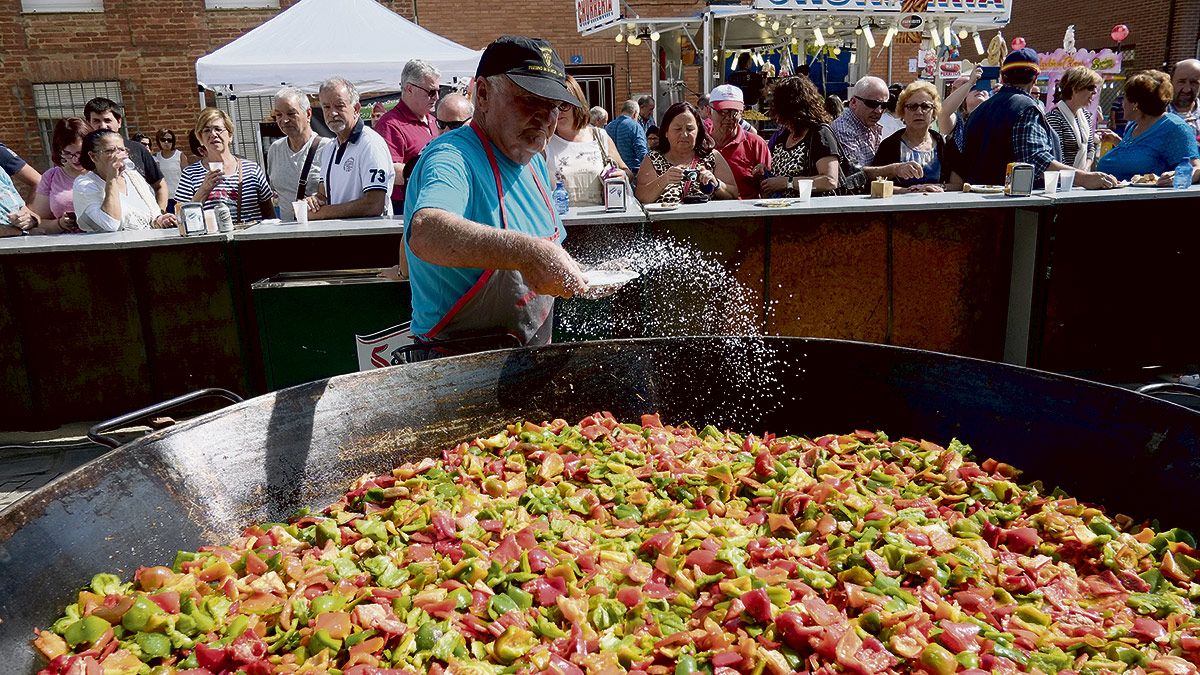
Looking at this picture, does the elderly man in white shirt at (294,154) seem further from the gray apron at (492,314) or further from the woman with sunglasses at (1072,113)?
the woman with sunglasses at (1072,113)

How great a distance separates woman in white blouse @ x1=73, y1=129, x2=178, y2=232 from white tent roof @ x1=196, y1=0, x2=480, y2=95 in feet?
12.6

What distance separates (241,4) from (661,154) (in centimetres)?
1179

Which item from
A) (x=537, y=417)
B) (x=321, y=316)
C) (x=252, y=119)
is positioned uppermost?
(x=252, y=119)

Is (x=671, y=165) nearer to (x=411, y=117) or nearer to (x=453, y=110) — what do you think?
(x=453, y=110)

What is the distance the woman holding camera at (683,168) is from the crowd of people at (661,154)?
11 mm

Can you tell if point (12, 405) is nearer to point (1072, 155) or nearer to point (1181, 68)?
point (1072, 155)

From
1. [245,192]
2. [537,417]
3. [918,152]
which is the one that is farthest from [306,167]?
[918,152]

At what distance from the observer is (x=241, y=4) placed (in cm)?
1484

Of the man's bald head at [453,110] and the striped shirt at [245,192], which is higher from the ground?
the man's bald head at [453,110]

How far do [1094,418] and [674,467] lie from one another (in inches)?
42.1

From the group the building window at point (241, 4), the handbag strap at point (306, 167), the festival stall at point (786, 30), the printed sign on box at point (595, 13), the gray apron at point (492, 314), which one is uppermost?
the building window at point (241, 4)

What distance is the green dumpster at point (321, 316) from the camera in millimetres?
5152

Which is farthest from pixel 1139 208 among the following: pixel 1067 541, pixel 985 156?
pixel 1067 541

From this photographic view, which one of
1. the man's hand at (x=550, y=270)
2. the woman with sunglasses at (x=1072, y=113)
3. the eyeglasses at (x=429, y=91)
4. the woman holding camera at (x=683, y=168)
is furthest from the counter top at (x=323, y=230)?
the woman with sunglasses at (x=1072, y=113)
